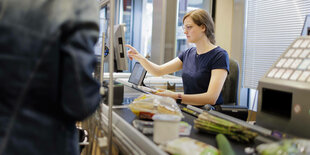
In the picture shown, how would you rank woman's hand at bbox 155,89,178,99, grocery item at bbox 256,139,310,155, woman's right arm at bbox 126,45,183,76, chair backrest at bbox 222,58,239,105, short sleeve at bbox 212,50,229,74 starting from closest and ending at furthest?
grocery item at bbox 256,139,310,155
woman's hand at bbox 155,89,178,99
short sleeve at bbox 212,50,229,74
woman's right arm at bbox 126,45,183,76
chair backrest at bbox 222,58,239,105

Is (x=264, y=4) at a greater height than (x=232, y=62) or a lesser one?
greater

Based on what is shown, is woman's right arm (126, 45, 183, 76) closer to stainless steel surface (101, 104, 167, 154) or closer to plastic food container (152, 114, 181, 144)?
stainless steel surface (101, 104, 167, 154)

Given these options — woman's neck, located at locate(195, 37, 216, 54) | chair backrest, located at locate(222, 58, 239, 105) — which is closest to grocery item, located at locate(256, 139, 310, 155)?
woman's neck, located at locate(195, 37, 216, 54)

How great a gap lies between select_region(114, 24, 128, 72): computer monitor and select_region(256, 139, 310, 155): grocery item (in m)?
1.49

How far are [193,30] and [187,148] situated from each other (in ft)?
5.48

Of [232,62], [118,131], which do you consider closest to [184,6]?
[232,62]

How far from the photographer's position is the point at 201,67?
2486 millimetres

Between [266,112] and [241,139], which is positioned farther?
[266,112]

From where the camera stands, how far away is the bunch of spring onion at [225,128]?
113 cm

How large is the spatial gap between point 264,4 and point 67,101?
3702mm

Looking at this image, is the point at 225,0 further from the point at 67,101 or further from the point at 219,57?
the point at 67,101

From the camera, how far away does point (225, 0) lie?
4496 mm

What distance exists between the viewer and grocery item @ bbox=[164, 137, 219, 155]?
3.08 feet

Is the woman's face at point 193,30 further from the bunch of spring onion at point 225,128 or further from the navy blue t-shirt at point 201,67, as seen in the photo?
the bunch of spring onion at point 225,128
